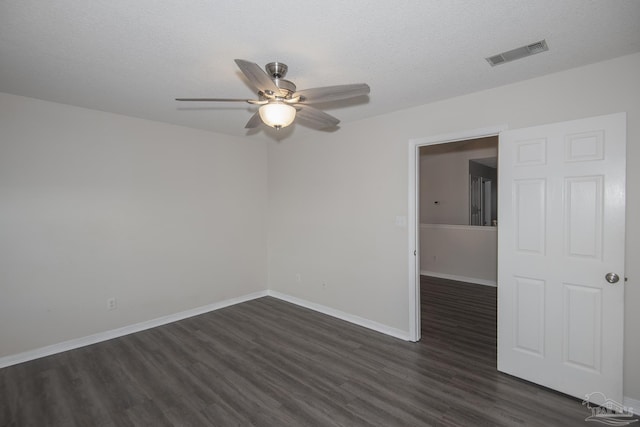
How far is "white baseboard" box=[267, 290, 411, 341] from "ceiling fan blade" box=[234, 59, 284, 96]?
283 cm

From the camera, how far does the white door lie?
2.20 metres

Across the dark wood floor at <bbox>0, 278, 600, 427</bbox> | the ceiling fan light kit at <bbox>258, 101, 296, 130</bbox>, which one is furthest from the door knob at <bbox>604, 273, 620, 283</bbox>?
the ceiling fan light kit at <bbox>258, 101, 296, 130</bbox>

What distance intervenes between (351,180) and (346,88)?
2021mm

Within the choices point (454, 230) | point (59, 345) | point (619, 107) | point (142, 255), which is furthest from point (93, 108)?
point (454, 230)

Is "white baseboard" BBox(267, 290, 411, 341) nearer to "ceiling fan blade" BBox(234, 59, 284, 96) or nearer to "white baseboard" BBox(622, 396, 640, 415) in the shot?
"white baseboard" BBox(622, 396, 640, 415)

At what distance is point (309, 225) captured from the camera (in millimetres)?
4504

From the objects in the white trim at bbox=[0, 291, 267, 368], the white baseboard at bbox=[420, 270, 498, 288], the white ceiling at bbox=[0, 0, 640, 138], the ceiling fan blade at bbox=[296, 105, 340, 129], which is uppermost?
the white ceiling at bbox=[0, 0, 640, 138]

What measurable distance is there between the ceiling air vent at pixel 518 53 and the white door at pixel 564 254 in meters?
0.63

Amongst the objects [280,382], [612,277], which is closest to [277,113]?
[280,382]

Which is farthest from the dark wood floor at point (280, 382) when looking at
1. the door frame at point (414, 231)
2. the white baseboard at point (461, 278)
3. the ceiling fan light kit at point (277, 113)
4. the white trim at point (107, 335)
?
the ceiling fan light kit at point (277, 113)

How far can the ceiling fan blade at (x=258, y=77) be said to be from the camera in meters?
1.65

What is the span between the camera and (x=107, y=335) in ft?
11.5

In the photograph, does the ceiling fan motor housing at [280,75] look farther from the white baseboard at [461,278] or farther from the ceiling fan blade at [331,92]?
the white baseboard at [461,278]

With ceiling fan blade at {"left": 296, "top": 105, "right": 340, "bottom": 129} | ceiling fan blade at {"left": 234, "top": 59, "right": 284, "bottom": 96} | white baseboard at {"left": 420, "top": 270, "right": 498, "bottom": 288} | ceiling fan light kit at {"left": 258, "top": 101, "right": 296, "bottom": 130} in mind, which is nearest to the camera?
A: ceiling fan blade at {"left": 234, "top": 59, "right": 284, "bottom": 96}
